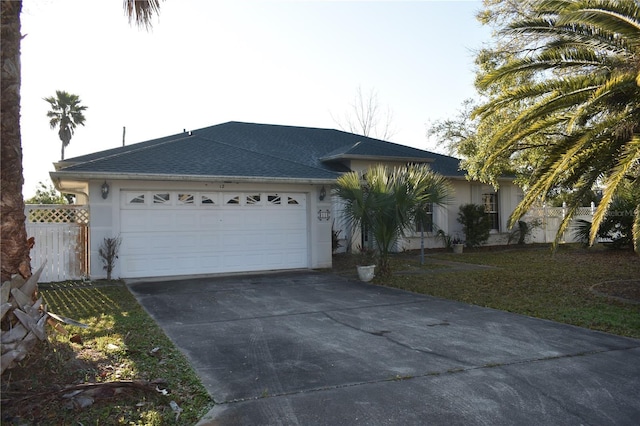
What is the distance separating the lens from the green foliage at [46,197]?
25.9 metres

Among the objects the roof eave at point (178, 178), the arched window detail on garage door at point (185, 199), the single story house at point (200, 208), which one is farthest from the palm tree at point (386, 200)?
the arched window detail on garage door at point (185, 199)

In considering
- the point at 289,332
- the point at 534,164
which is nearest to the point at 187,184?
the point at 289,332

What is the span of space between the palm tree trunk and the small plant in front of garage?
6.53 meters

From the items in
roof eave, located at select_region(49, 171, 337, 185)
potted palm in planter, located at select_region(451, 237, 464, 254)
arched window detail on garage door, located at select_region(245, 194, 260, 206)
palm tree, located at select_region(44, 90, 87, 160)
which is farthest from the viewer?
palm tree, located at select_region(44, 90, 87, 160)

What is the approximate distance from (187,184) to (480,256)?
10545 mm

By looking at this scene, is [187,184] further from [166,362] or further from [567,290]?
[567,290]

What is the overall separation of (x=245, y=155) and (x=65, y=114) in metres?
28.0

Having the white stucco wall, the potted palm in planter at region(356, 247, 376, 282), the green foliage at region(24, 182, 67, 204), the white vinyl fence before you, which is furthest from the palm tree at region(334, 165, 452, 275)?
the green foliage at region(24, 182, 67, 204)

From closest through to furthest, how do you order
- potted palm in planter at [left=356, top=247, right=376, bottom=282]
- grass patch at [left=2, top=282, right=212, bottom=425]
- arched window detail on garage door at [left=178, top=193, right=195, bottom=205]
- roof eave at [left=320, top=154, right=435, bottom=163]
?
grass patch at [left=2, top=282, right=212, bottom=425] < potted palm in planter at [left=356, top=247, right=376, bottom=282] < arched window detail on garage door at [left=178, top=193, right=195, bottom=205] < roof eave at [left=320, top=154, right=435, bottom=163]

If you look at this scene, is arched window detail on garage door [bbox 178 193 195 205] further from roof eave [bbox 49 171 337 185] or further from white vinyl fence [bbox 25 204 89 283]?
white vinyl fence [bbox 25 204 89 283]

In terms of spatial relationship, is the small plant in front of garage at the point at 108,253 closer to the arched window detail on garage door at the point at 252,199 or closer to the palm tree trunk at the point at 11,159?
the arched window detail on garage door at the point at 252,199

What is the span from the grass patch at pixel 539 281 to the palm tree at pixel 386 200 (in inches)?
45.6

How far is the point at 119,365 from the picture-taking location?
17.4 feet

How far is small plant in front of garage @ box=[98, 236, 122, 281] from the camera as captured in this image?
37.4 ft
